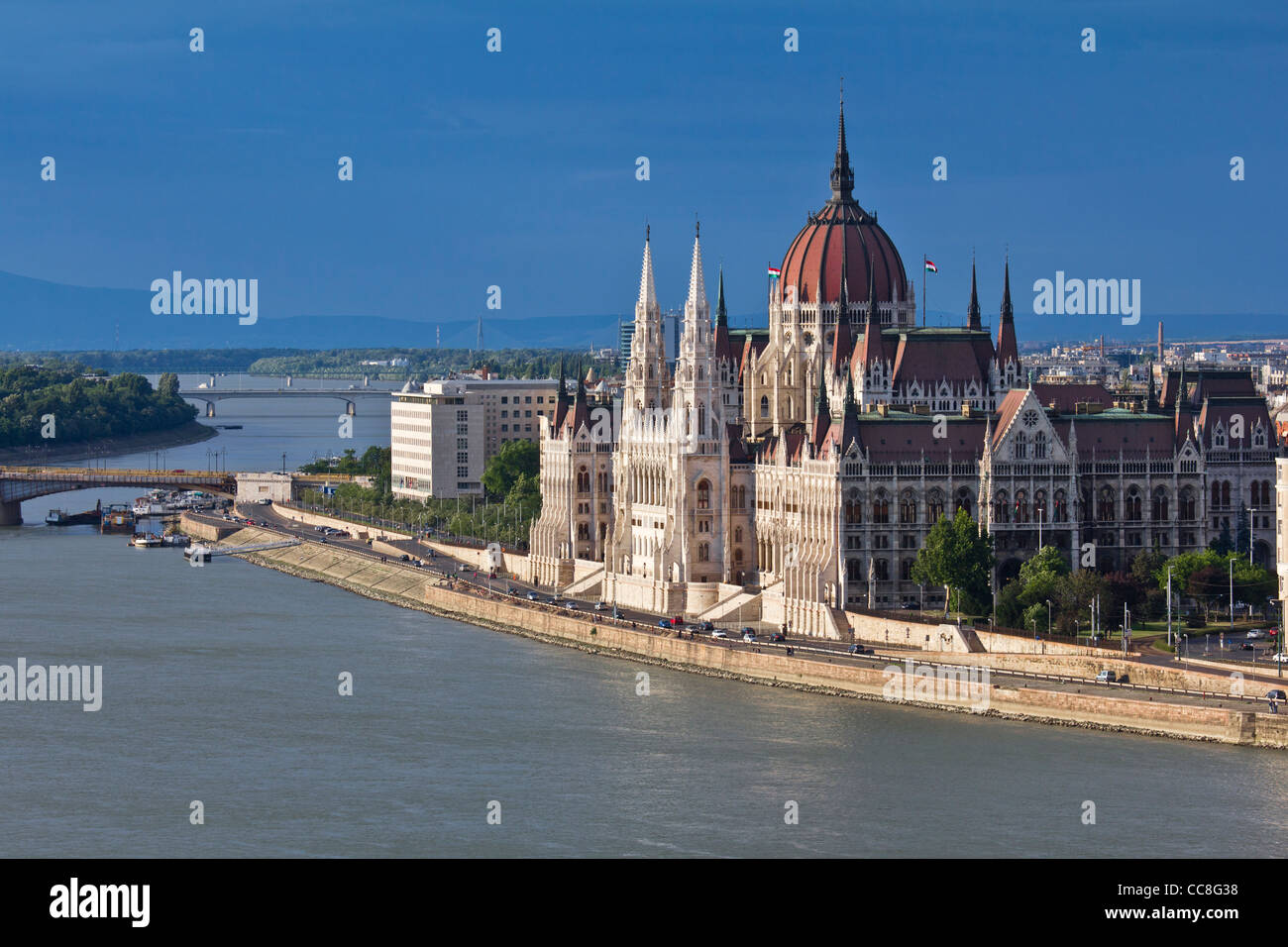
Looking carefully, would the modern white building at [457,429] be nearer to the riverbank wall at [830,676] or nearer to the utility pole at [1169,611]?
the riverbank wall at [830,676]

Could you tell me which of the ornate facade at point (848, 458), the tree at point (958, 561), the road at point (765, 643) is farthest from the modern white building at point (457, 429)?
the tree at point (958, 561)

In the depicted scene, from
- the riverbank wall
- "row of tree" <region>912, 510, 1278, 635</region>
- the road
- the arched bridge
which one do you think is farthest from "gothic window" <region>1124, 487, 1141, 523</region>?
the arched bridge

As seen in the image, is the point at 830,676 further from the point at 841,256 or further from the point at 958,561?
the point at 841,256

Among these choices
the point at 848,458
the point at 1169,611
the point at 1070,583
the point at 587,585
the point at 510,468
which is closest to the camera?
the point at 1169,611

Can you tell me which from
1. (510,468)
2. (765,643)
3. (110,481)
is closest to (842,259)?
(765,643)

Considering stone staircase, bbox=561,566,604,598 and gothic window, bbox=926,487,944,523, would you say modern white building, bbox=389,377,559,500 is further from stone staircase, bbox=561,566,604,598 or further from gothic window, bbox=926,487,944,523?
gothic window, bbox=926,487,944,523
